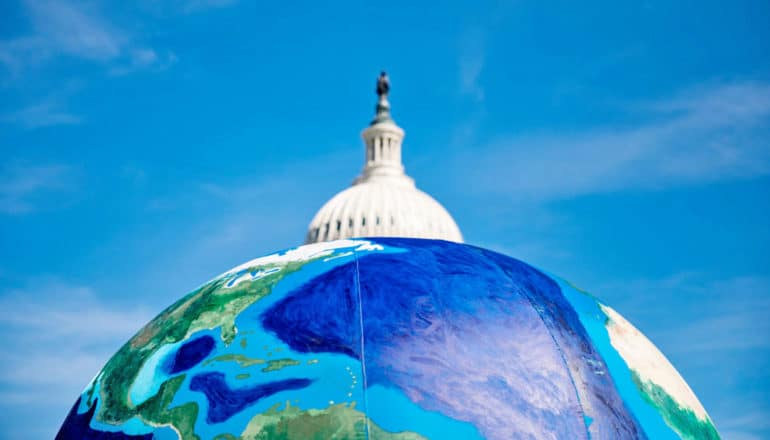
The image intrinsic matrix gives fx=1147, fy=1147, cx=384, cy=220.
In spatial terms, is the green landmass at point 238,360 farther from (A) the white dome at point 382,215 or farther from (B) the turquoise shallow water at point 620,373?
(A) the white dome at point 382,215

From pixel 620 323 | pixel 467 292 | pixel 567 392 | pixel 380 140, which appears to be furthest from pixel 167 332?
pixel 380 140

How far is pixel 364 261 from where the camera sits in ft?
32.0

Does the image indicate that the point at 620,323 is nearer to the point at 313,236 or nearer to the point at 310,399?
the point at 310,399

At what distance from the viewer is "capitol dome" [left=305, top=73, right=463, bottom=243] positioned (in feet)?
345

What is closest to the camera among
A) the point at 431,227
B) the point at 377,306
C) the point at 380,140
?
the point at 377,306

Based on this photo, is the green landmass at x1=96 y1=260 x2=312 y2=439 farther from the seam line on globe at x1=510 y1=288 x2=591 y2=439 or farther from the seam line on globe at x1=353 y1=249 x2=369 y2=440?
the seam line on globe at x1=510 y1=288 x2=591 y2=439

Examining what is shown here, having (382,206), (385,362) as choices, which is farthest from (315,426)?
(382,206)

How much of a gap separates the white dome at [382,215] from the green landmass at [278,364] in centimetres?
9297

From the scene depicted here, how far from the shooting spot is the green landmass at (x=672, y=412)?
31.4 ft

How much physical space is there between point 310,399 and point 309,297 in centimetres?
111

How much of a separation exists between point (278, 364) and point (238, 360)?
0.36 meters

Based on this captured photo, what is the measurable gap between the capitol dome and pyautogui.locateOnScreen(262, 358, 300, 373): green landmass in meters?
90.5

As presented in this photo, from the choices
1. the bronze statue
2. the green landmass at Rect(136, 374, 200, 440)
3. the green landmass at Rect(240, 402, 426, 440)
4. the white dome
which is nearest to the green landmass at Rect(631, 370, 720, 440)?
the green landmass at Rect(240, 402, 426, 440)

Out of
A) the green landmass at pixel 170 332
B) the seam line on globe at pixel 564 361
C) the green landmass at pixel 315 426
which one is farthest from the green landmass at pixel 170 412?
the seam line on globe at pixel 564 361
